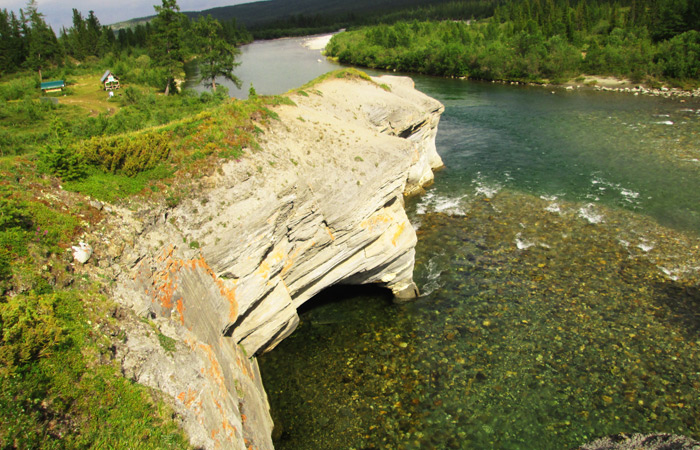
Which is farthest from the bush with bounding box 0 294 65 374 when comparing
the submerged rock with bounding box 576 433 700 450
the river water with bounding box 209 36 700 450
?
the submerged rock with bounding box 576 433 700 450

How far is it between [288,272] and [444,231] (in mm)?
13215

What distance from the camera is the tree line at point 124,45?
167 feet

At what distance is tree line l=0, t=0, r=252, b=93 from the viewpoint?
5081 centimetres

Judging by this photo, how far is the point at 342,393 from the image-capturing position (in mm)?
15328

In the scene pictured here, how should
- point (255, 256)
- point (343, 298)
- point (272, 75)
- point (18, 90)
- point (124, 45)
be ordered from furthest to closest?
point (124, 45), point (272, 75), point (18, 90), point (343, 298), point (255, 256)

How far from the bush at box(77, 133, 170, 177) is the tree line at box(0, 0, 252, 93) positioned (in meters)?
40.6

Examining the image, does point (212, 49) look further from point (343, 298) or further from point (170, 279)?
point (170, 279)

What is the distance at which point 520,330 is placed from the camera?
17828mm

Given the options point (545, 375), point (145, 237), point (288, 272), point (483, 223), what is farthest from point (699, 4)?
A: point (145, 237)

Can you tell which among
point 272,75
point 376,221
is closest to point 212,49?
point 272,75

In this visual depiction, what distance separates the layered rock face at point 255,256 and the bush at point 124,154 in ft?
6.59

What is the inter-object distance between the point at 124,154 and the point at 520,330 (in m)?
17.6

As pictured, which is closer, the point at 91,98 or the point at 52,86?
the point at 91,98

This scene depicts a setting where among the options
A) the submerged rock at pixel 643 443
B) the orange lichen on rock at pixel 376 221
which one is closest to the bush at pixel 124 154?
the orange lichen on rock at pixel 376 221
